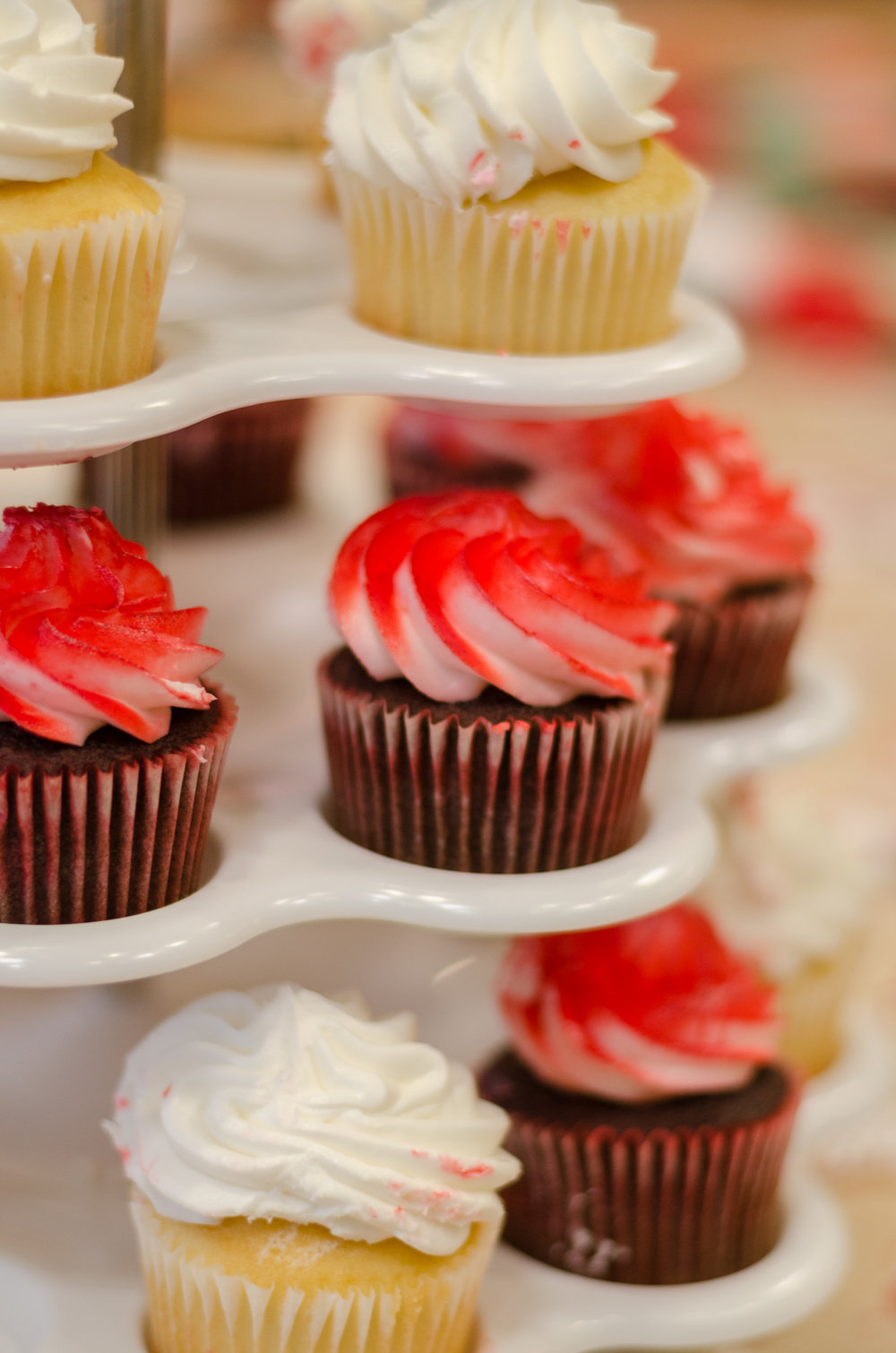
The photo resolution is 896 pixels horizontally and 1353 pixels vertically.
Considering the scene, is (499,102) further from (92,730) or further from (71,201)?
(92,730)

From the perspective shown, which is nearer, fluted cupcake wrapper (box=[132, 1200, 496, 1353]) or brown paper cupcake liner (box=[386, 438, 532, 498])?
fluted cupcake wrapper (box=[132, 1200, 496, 1353])

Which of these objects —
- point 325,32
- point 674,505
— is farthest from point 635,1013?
point 325,32

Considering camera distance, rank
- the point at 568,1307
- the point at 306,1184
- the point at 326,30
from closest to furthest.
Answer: the point at 306,1184 → the point at 568,1307 → the point at 326,30

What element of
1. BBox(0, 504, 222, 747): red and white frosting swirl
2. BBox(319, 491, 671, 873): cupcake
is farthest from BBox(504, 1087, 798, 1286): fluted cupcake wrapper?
BBox(0, 504, 222, 747): red and white frosting swirl

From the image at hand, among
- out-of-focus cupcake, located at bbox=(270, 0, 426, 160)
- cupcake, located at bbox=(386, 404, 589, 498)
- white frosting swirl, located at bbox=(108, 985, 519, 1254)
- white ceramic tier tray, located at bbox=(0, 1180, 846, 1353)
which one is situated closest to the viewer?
white frosting swirl, located at bbox=(108, 985, 519, 1254)

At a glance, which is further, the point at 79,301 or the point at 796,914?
the point at 796,914

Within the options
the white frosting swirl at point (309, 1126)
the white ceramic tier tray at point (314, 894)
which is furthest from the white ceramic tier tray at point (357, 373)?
the white frosting swirl at point (309, 1126)

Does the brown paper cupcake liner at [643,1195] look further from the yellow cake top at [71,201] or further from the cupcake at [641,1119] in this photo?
the yellow cake top at [71,201]

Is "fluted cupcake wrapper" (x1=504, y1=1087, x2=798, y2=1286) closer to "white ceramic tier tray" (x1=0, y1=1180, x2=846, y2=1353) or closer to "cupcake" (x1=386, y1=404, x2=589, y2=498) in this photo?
"white ceramic tier tray" (x1=0, y1=1180, x2=846, y2=1353)
